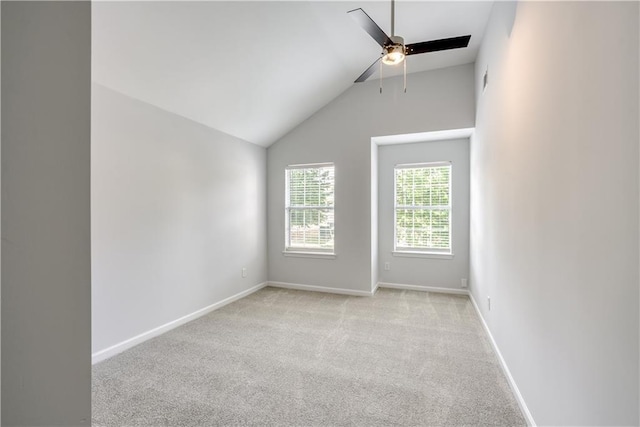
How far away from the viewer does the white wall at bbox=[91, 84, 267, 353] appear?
2.60m

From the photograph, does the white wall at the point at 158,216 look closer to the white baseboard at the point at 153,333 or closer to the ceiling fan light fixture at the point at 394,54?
the white baseboard at the point at 153,333

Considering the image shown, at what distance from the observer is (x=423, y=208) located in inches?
190

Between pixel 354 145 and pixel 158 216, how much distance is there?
2.85 metres

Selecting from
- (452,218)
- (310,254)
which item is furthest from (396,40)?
(310,254)

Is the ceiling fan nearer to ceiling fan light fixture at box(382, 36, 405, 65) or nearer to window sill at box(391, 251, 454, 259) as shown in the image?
ceiling fan light fixture at box(382, 36, 405, 65)

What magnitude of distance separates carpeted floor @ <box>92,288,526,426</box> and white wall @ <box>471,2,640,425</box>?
18.0 inches

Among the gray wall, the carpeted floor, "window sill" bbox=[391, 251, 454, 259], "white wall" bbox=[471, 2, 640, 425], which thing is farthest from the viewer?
"window sill" bbox=[391, 251, 454, 259]

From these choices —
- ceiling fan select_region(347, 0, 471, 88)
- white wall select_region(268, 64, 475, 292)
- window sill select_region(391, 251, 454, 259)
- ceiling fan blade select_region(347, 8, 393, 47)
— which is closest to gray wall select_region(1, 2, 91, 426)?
ceiling fan blade select_region(347, 8, 393, 47)

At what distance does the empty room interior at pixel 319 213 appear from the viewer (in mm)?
528

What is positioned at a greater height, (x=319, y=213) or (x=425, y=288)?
(x=319, y=213)

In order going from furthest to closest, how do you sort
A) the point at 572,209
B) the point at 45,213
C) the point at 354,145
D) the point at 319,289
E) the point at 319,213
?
the point at 319,213 → the point at 319,289 → the point at 354,145 → the point at 572,209 → the point at 45,213

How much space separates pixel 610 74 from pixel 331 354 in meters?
2.59

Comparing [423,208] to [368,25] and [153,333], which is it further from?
[153,333]

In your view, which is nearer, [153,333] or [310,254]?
[153,333]
